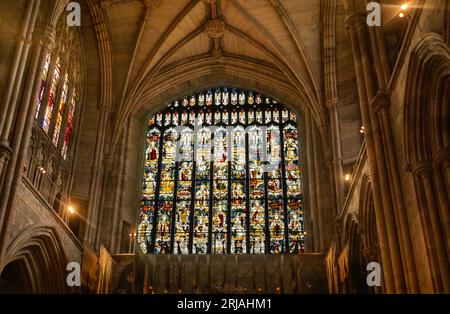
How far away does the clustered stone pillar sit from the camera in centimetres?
1052

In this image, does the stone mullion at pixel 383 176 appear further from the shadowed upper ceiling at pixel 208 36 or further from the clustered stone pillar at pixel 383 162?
the shadowed upper ceiling at pixel 208 36

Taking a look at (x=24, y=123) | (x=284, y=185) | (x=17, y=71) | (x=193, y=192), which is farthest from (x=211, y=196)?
(x=17, y=71)

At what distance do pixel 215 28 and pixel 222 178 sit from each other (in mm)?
6176

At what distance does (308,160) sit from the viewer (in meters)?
22.2

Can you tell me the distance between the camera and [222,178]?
23.2 m

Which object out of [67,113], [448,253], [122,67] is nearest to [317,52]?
[122,67]

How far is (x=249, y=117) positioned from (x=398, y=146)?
45.1 feet

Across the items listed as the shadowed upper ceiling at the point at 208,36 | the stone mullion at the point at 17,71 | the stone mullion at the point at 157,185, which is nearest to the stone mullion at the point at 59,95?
the shadowed upper ceiling at the point at 208,36

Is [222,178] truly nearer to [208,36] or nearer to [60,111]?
[208,36]

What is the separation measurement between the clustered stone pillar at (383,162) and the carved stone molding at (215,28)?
9.20m

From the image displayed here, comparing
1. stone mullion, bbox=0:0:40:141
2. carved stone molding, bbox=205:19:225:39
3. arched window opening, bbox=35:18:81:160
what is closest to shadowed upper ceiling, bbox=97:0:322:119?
carved stone molding, bbox=205:19:225:39

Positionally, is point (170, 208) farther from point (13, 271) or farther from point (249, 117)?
point (13, 271)

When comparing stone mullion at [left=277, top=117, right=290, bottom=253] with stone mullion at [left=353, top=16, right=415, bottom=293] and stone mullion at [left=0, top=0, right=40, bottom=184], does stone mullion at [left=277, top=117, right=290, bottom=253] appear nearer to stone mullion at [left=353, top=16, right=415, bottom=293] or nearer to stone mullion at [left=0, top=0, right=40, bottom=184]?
stone mullion at [left=353, top=16, right=415, bottom=293]

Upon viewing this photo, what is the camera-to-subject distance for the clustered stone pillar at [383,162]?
10516 millimetres
